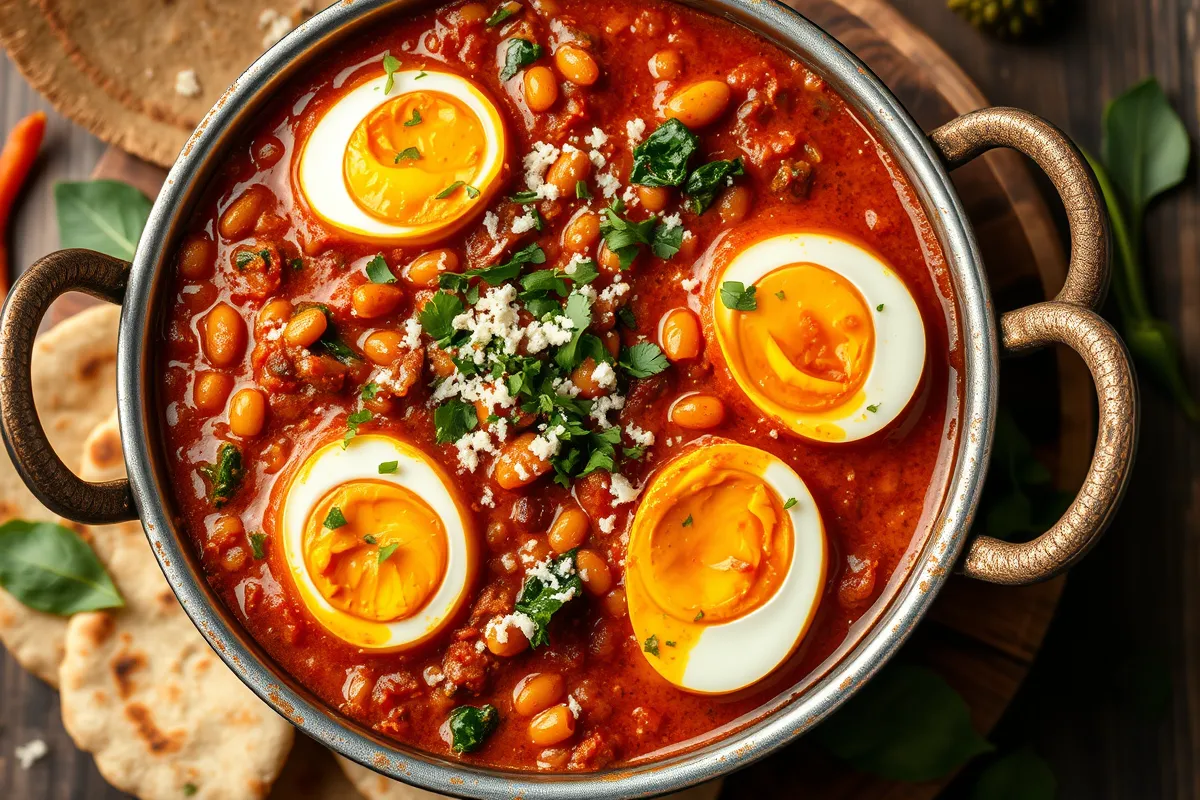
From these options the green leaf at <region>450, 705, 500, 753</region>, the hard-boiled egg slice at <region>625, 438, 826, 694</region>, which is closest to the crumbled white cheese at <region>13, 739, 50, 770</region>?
the green leaf at <region>450, 705, 500, 753</region>

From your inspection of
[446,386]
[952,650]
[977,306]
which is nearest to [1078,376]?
[977,306]

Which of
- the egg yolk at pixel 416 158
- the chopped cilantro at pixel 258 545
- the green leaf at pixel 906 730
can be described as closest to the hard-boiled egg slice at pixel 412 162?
the egg yolk at pixel 416 158

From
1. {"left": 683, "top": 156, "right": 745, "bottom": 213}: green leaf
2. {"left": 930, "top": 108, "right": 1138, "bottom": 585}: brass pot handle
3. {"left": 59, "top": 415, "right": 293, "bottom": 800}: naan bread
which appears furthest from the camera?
{"left": 59, "top": 415, "right": 293, "bottom": 800}: naan bread

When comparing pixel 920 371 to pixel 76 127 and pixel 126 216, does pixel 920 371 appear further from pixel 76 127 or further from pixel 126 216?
pixel 76 127

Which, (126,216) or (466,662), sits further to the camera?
(126,216)

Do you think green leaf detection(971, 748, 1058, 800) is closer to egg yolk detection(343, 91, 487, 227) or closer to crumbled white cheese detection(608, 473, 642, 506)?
crumbled white cheese detection(608, 473, 642, 506)

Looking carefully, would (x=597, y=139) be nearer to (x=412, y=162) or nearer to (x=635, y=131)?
(x=635, y=131)
